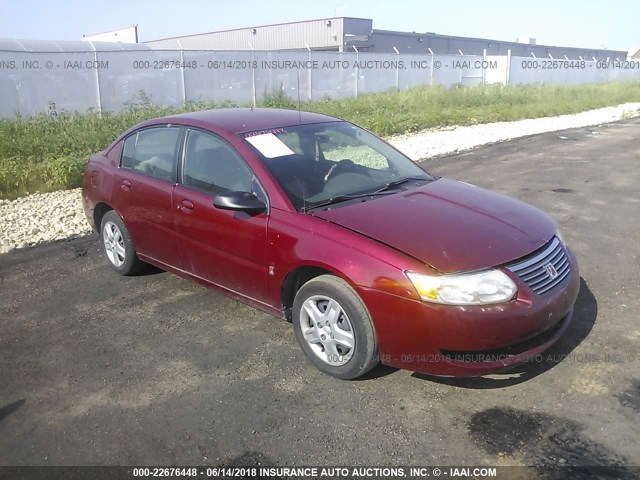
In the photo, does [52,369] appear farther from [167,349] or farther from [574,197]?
[574,197]

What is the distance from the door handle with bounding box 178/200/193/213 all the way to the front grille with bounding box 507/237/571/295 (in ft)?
7.70

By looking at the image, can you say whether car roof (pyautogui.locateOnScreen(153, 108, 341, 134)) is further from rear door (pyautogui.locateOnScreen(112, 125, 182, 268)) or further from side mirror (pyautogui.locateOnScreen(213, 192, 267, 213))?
side mirror (pyautogui.locateOnScreen(213, 192, 267, 213))

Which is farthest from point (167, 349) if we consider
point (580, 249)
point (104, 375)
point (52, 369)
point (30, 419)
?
point (580, 249)

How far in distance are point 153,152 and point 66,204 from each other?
12.4 ft

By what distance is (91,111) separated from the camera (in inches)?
640

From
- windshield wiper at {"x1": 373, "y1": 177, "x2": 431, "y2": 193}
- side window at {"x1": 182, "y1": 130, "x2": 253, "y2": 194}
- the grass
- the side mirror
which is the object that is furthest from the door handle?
the grass

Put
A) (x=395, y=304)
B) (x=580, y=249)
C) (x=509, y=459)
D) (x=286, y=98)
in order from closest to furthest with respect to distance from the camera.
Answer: (x=509, y=459) → (x=395, y=304) → (x=580, y=249) → (x=286, y=98)

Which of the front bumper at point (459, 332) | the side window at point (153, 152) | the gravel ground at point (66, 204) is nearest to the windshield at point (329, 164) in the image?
the side window at point (153, 152)

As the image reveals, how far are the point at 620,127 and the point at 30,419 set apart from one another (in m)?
18.3

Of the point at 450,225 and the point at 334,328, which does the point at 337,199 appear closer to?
the point at 450,225

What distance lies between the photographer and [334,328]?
350 cm

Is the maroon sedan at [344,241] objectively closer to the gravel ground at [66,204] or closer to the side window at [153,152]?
the side window at [153,152]

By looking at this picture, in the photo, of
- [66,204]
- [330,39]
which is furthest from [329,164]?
[330,39]

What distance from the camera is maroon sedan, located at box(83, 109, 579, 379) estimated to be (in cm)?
317
